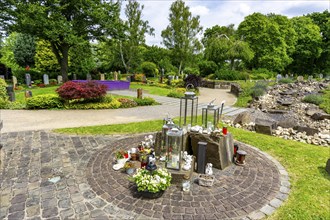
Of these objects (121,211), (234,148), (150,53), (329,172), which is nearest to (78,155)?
(121,211)

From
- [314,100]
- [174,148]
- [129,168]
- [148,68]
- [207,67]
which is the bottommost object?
[129,168]

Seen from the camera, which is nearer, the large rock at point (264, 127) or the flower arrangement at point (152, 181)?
the flower arrangement at point (152, 181)

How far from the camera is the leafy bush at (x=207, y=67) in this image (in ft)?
94.5

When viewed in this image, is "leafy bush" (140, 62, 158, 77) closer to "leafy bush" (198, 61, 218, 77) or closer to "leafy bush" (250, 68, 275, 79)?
"leafy bush" (198, 61, 218, 77)

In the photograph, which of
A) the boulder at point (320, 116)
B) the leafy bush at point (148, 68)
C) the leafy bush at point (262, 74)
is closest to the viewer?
the boulder at point (320, 116)

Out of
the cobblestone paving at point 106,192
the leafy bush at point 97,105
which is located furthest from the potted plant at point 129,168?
the leafy bush at point 97,105

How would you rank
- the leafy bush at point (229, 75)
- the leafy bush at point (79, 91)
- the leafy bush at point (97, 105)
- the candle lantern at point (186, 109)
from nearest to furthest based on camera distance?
1. the candle lantern at point (186, 109)
2. the leafy bush at point (79, 91)
3. the leafy bush at point (97, 105)
4. the leafy bush at point (229, 75)

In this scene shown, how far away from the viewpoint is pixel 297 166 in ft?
17.7

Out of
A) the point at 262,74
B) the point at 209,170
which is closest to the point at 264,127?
the point at 209,170

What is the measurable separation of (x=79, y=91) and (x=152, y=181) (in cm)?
946

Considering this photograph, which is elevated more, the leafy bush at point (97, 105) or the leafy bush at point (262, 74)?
the leafy bush at point (262, 74)

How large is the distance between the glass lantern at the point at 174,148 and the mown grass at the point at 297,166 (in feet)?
6.53

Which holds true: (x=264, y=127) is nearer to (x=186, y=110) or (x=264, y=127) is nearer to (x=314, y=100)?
(x=186, y=110)

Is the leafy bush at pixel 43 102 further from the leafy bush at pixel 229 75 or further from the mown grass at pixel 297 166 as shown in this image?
the leafy bush at pixel 229 75
